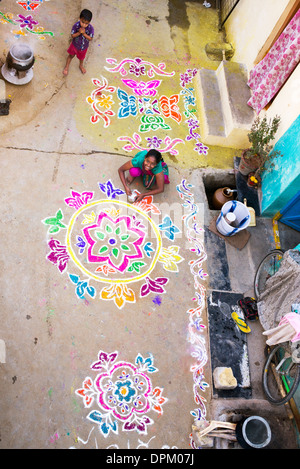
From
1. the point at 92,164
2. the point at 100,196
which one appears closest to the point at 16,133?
the point at 92,164

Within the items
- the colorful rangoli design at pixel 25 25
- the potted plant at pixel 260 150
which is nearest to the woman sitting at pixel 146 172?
the potted plant at pixel 260 150

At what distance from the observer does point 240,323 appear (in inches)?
185

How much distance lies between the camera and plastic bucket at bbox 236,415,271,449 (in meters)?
3.83

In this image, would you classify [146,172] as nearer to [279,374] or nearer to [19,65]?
[19,65]

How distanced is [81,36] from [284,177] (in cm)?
323

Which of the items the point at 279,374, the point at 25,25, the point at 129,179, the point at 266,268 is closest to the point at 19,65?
the point at 25,25

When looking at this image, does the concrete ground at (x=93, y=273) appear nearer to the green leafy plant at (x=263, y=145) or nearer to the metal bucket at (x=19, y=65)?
the metal bucket at (x=19, y=65)

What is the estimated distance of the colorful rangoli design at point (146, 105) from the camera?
18.4ft

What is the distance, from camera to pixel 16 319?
4.11 metres

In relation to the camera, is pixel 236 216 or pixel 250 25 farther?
pixel 250 25

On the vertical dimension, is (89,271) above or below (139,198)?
below

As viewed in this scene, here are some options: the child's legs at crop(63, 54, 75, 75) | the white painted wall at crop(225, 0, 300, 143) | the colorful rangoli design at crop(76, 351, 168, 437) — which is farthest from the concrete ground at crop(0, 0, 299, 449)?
the white painted wall at crop(225, 0, 300, 143)

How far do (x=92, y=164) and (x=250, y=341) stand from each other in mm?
2906
